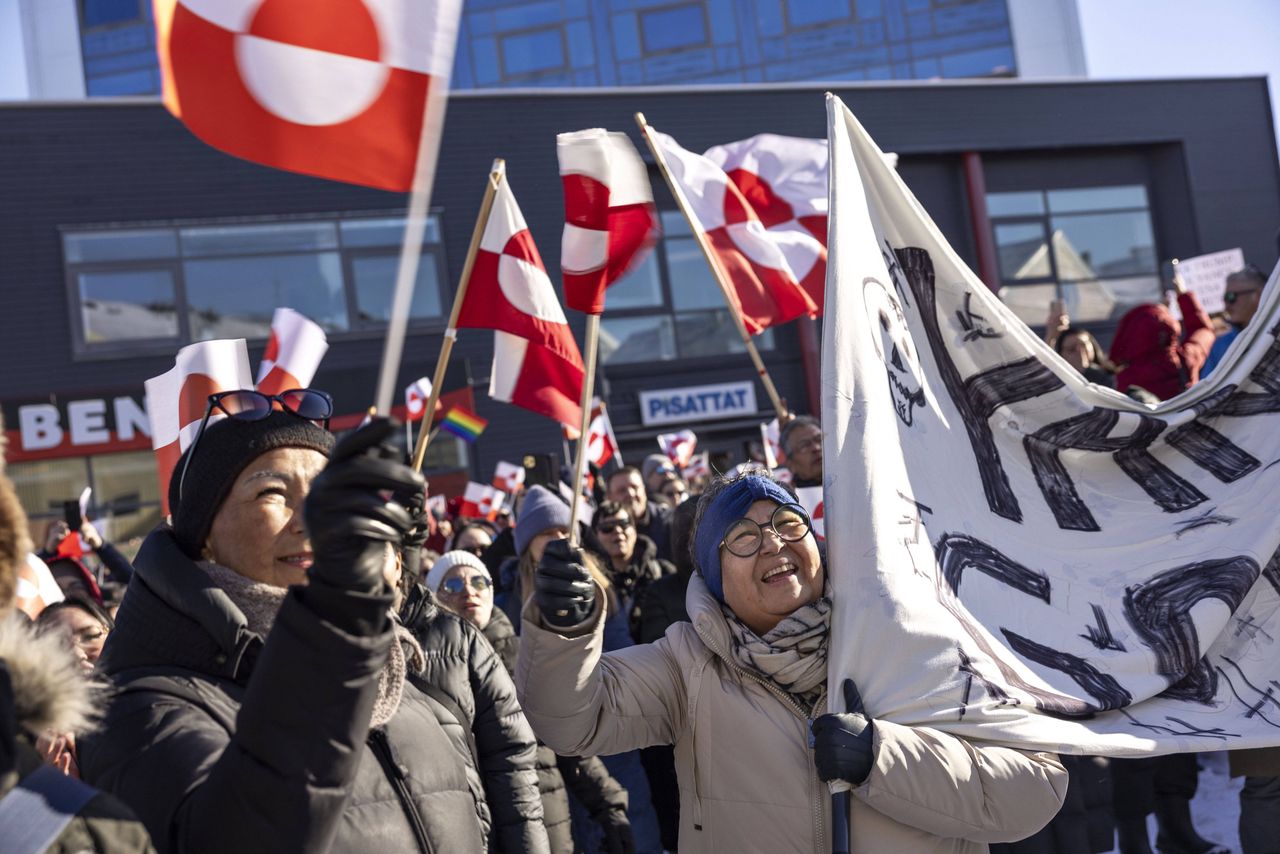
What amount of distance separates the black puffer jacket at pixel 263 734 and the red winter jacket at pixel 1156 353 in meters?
5.87

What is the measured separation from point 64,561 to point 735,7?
37.4 m

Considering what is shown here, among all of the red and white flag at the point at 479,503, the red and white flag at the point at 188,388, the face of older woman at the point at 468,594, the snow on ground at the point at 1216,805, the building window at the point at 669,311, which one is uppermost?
the building window at the point at 669,311

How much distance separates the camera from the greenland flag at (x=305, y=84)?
2312 mm

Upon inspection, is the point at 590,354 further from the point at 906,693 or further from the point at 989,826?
the point at 989,826

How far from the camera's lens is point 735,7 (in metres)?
40.2

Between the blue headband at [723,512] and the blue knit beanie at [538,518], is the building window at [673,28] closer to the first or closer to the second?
the blue knit beanie at [538,518]

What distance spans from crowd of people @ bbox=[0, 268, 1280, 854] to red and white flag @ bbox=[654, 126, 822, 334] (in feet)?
7.69

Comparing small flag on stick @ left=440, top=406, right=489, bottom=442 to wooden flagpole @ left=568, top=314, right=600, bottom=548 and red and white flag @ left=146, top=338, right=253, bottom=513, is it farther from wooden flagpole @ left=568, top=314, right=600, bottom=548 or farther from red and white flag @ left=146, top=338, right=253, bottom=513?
wooden flagpole @ left=568, top=314, right=600, bottom=548

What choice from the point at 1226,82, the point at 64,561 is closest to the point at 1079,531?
the point at 64,561

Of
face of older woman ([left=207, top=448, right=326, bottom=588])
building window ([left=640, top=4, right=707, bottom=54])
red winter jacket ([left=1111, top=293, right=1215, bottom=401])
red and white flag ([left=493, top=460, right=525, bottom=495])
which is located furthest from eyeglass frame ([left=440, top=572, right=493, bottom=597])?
building window ([left=640, top=4, right=707, bottom=54])

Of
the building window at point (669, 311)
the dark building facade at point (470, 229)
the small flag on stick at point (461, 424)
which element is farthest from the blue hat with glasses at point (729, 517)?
the building window at point (669, 311)

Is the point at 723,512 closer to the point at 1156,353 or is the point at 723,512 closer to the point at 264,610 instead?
the point at 264,610

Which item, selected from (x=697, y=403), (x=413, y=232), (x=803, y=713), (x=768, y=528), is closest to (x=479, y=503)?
(x=697, y=403)

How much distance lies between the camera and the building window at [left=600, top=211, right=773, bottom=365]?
20.2 m
